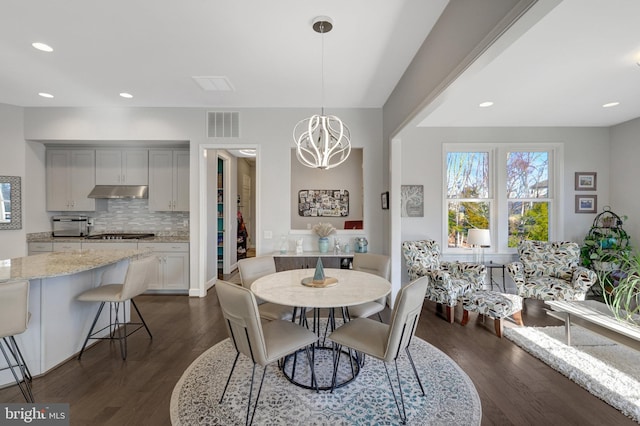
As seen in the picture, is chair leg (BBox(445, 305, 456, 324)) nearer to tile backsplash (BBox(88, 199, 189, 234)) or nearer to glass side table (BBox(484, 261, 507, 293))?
glass side table (BBox(484, 261, 507, 293))

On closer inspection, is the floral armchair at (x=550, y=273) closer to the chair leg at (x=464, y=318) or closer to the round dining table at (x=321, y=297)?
the chair leg at (x=464, y=318)

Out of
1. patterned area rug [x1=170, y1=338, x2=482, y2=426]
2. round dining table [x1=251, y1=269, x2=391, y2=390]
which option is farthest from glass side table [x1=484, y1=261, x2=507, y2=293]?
round dining table [x1=251, y1=269, x2=391, y2=390]

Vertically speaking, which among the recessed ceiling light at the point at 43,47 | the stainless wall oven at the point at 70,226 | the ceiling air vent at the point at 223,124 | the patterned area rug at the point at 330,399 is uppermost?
the recessed ceiling light at the point at 43,47

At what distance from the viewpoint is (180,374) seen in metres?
2.30

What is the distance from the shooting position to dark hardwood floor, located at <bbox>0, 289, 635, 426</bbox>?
1842 mm

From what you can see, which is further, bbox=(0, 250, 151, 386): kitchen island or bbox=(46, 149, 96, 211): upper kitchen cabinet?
bbox=(46, 149, 96, 211): upper kitchen cabinet

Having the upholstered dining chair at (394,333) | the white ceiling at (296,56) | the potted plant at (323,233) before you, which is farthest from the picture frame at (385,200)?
the upholstered dining chair at (394,333)

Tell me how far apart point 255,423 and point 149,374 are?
116 centimetres

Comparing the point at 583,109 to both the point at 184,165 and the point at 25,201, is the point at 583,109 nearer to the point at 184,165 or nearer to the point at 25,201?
the point at 184,165

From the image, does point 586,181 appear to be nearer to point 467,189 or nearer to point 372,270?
point 467,189

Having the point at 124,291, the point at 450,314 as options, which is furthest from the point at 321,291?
the point at 450,314

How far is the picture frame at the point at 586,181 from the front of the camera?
15.0ft

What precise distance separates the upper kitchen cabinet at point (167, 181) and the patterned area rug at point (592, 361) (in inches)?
197

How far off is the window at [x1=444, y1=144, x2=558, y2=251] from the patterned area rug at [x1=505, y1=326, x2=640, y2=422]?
6.09 feet
